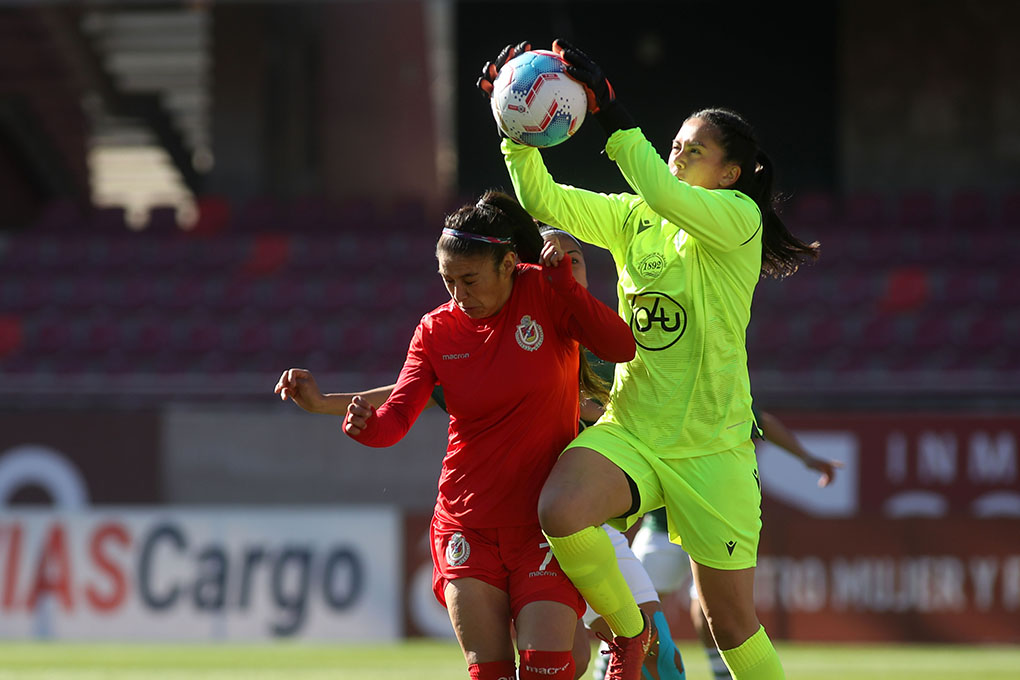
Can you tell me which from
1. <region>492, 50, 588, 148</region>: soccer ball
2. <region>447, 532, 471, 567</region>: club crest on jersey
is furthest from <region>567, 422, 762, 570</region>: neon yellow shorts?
<region>492, 50, 588, 148</region>: soccer ball

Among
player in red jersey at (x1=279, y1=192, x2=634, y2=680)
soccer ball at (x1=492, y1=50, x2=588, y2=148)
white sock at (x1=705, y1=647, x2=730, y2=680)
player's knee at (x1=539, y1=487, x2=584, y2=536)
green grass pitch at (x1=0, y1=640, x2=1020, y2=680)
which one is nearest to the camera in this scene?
player's knee at (x1=539, y1=487, x2=584, y2=536)

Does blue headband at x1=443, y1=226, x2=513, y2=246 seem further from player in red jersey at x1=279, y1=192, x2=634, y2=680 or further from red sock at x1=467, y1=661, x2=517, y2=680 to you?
red sock at x1=467, y1=661, x2=517, y2=680

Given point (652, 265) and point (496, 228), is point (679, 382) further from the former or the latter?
point (496, 228)

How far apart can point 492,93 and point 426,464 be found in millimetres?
8031

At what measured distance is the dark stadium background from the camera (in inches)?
447

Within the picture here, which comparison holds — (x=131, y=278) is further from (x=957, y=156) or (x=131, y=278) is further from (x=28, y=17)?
(x=957, y=156)

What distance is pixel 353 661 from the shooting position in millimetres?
9242

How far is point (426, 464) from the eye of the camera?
1228cm

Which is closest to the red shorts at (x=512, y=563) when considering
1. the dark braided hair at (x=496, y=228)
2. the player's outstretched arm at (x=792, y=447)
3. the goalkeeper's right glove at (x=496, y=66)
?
the dark braided hair at (x=496, y=228)

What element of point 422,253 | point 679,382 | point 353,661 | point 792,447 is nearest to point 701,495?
point 679,382

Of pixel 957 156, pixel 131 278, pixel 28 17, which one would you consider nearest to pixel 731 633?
pixel 131 278

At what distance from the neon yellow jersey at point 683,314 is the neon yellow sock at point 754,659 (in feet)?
2.06

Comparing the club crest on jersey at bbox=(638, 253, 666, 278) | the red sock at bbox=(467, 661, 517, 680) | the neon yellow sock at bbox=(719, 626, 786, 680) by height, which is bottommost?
the neon yellow sock at bbox=(719, 626, 786, 680)

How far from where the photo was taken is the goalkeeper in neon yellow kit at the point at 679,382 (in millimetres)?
4258
